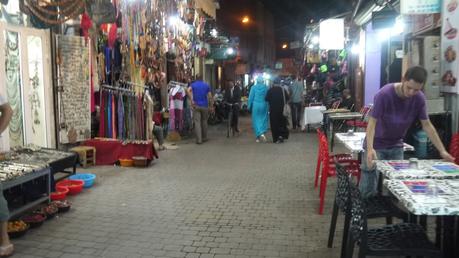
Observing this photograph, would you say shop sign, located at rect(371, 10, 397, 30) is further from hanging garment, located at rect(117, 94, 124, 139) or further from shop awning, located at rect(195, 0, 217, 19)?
shop awning, located at rect(195, 0, 217, 19)

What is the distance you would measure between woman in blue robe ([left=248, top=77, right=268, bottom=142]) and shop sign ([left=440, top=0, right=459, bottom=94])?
7.17 metres

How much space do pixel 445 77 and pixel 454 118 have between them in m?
0.64

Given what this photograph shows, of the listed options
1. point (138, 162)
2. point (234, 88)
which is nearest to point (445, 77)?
point (138, 162)

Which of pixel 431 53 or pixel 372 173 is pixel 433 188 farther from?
pixel 431 53

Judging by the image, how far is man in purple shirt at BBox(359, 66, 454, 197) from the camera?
4672mm

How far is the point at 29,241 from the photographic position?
17.3ft

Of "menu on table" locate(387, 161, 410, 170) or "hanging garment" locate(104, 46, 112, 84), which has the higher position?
"hanging garment" locate(104, 46, 112, 84)

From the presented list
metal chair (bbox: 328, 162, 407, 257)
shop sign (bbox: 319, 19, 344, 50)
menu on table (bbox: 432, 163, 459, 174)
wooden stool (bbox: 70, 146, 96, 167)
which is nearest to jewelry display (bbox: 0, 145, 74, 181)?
wooden stool (bbox: 70, 146, 96, 167)

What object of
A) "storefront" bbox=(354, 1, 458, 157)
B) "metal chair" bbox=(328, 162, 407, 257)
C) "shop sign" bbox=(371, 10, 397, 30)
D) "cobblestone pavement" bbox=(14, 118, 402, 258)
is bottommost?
"cobblestone pavement" bbox=(14, 118, 402, 258)

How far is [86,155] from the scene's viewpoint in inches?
371

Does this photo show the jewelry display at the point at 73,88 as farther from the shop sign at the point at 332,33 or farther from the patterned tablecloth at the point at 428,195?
the shop sign at the point at 332,33

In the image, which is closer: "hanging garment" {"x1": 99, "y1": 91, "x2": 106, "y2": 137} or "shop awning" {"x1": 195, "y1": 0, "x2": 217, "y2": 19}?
"hanging garment" {"x1": 99, "y1": 91, "x2": 106, "y2": 137}

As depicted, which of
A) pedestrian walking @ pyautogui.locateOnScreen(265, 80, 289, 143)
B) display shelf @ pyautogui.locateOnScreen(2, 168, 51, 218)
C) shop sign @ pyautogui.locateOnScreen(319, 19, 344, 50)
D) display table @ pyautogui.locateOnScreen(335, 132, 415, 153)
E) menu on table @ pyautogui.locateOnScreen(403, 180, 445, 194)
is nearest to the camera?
menu on table @ pyautogui.locateOnScreen(403, 180, 445, 194)

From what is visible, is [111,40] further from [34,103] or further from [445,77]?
[445,77]
